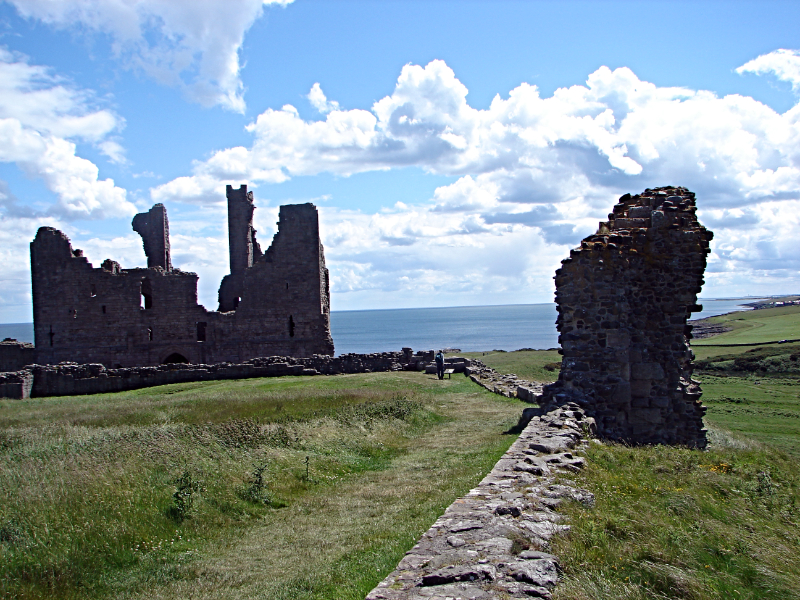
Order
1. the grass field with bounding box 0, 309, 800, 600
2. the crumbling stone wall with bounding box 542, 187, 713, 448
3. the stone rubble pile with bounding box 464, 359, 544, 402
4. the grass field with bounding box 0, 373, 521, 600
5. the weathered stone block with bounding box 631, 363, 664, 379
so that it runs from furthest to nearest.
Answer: the stone rubble pile with bounding box 464, 359, 544, 402, the weathered stone block with bounding box 631, 363, 664, 379, the crumbling stone wall with bounding box 542, 187, 713, 448, the grass field with bounding box 0, 373, 521, 600, the grass field with bounding box 0, 309, 800, 600

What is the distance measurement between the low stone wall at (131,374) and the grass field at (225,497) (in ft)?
47.2

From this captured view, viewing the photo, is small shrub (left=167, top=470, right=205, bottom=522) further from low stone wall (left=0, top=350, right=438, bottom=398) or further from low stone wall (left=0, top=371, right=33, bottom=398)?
low stone wall (left=0, top=371, right=33, bottom=398)

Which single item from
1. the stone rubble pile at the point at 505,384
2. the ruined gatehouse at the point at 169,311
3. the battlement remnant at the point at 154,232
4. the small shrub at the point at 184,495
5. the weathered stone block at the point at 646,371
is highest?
the battlement remnant at the point at 154,232

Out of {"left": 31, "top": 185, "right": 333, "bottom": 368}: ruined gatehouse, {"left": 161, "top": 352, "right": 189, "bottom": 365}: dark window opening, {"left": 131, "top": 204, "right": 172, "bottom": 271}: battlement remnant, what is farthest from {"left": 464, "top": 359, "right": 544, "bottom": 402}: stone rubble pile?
{"left": 131, "top": 204, "right": 172, "bottom": 271}: battlement remnant

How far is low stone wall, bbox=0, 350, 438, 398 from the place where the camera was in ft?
97.3

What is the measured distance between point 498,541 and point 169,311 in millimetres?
36101

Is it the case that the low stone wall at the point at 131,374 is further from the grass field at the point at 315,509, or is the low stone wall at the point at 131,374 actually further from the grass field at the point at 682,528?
the grass field at the point at 682,528

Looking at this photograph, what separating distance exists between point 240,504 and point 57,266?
1356 inches

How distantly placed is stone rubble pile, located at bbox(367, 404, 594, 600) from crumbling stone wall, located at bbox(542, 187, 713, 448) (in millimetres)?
5231

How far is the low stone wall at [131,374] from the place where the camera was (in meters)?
29.7

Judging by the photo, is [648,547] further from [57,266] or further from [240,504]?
[57,266]

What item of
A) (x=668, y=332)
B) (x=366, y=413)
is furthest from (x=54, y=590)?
(x=668, y=332)

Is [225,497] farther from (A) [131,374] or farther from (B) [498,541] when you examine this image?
(A) [131,374]

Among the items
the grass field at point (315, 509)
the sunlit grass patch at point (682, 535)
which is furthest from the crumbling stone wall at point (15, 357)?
the sunlit grass patch at point (682, 535)
